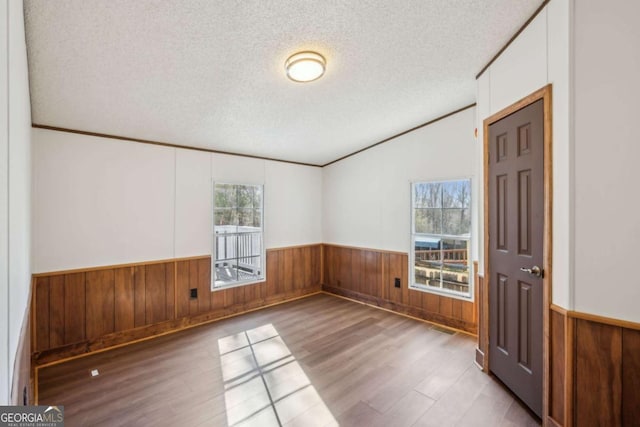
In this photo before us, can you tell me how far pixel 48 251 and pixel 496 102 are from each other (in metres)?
4.45

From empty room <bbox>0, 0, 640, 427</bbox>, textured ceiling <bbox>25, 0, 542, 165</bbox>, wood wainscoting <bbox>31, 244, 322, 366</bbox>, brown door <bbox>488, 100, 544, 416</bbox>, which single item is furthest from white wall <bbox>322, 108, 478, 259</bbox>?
wood wainscoting <bbox>31, 244, 322, 366</bbox>

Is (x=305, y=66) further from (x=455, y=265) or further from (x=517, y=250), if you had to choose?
(x=455, y=265)

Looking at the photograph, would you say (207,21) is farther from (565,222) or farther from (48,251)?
(48,251)

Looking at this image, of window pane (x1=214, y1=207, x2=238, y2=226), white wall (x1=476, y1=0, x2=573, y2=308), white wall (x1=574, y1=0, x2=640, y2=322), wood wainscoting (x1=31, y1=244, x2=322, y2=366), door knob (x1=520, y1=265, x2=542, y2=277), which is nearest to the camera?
white wall (x1=574, y1=0, x2=640, y2=322)

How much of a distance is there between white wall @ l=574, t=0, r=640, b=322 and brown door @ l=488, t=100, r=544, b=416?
0.98 feet

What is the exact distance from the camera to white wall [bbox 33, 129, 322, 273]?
2926 mm

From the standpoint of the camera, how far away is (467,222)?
12.0 feet

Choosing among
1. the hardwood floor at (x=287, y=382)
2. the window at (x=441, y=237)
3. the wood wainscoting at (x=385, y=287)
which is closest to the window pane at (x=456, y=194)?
the window at (x=441, y=237)

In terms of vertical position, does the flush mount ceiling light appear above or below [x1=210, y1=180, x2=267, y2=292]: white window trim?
above

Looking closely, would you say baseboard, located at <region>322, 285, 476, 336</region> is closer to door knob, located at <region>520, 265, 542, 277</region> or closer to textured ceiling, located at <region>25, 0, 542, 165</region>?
door knob, located at <region>520, 265, 542, 277</region>

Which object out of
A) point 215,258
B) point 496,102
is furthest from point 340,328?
point 496,102

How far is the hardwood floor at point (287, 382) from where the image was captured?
213 centimetres

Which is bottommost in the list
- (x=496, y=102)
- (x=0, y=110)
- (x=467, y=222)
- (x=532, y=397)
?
(x=532, y=397)

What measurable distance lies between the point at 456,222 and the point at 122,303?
411 cm
